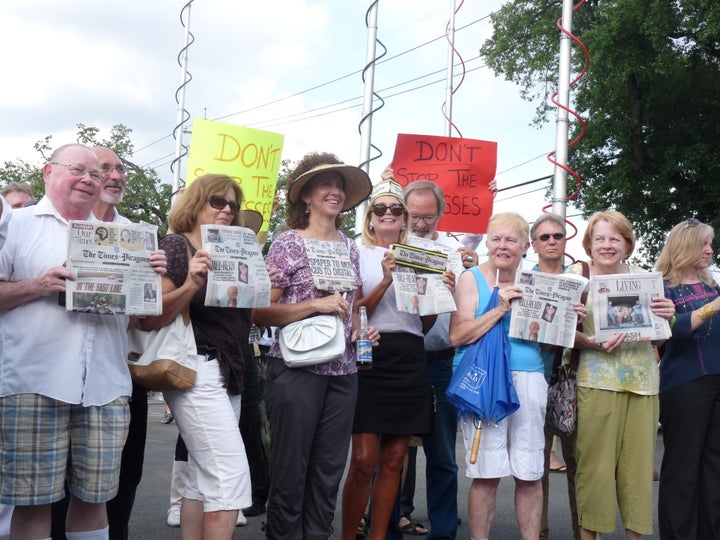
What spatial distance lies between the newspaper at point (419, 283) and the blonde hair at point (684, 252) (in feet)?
4.57

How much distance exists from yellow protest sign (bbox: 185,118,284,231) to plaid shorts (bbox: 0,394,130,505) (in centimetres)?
323

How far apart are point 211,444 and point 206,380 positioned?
0.29 m

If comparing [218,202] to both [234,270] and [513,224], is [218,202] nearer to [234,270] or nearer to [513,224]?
[234,270]

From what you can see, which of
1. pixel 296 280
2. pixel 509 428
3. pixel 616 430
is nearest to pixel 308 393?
pixel 296 280

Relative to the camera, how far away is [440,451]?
5.43 metres

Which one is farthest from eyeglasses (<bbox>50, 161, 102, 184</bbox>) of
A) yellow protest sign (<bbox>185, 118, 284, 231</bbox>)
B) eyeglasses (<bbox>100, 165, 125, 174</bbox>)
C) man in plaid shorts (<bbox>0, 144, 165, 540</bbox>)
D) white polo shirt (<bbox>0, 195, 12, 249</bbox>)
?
yellow protest sign (<bbox>185, 118, 284, 231</bbox>)

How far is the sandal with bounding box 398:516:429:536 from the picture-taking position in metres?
5.86

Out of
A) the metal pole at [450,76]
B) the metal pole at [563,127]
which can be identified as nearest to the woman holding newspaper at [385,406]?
the metal pole at [563,127]

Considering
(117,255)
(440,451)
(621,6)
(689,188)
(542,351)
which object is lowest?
(440,451)

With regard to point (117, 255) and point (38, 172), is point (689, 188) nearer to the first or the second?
point (117, 255)

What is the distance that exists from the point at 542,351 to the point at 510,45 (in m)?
20.7

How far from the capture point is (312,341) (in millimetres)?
4336

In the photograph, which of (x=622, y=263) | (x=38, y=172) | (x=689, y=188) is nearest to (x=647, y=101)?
(x=689, y=188)

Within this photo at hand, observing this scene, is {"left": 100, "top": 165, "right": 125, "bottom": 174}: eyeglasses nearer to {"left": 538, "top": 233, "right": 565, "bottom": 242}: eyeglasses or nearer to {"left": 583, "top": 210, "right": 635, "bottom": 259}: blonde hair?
{"left": 538, "top": 233, "right": 565, "bottom": 242}: eyeglasses
